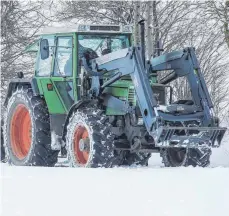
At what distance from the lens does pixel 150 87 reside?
886 centimetres

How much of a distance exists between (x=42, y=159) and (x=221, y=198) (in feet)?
17.2

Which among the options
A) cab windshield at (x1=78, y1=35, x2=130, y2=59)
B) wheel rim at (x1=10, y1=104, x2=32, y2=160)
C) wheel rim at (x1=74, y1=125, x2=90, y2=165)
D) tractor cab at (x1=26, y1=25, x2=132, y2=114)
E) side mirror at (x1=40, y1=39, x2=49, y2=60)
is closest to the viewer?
wheel rim at (x1=74, y1=125, x2=90, y2=165)

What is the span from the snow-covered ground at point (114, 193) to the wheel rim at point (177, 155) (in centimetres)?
256

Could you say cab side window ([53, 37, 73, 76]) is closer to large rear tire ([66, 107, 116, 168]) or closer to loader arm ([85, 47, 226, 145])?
loader arm ([85, 47, 226, 145])

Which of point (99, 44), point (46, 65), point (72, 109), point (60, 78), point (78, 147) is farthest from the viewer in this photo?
point (46, 65)

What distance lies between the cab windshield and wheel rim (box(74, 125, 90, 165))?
1375 millimetres

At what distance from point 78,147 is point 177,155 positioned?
1.68 metres

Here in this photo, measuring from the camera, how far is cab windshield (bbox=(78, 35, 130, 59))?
10.1 metres

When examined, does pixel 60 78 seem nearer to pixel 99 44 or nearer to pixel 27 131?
pixel 99 44

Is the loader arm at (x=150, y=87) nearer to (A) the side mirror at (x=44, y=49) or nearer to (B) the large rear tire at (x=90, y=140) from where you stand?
(B) the large rear tire at (x=90, y=140)

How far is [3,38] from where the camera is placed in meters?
17.4

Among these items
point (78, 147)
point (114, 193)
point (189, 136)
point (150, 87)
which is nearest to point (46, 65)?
point (78, 147)

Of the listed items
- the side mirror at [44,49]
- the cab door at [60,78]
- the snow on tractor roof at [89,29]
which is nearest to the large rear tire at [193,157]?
the cab door at [60,78]

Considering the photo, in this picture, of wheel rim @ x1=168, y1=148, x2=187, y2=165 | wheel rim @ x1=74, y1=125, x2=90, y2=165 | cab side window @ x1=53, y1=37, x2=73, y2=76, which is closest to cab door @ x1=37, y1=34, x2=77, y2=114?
cab side window @ x1=53, y1=37, x2=73, y2=76
